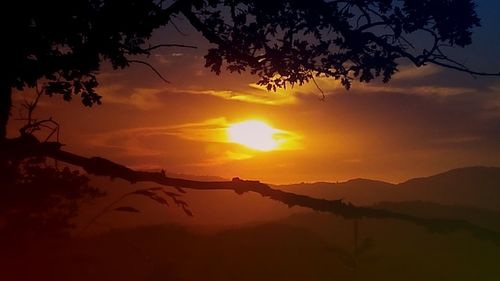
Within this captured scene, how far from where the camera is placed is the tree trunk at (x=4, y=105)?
916 cm

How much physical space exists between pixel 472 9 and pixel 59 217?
839 centimetres

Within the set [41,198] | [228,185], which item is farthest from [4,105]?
[228,185]

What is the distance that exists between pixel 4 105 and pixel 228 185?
4.00m

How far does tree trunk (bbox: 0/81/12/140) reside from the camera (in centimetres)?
916

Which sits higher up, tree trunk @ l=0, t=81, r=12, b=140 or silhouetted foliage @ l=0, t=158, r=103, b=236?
tree trunk @ l=0, t=81, r=12, b=140

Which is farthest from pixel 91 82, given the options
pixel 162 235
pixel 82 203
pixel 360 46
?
pixel 162 235

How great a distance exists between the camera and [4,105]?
9.34 m

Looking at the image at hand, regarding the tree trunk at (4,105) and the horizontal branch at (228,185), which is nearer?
the horizontal branch at (228,185)

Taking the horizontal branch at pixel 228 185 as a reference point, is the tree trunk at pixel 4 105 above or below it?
above

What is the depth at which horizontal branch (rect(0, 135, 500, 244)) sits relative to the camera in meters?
6.12

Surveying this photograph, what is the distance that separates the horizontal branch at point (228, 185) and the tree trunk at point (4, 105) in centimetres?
84

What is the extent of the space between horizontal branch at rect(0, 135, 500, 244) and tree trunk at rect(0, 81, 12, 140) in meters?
0.84

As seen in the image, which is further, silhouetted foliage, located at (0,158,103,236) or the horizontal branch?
silhouetted foliage, located at (0,158,103,236)

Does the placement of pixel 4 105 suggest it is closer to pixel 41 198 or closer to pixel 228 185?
pixel 41 198
